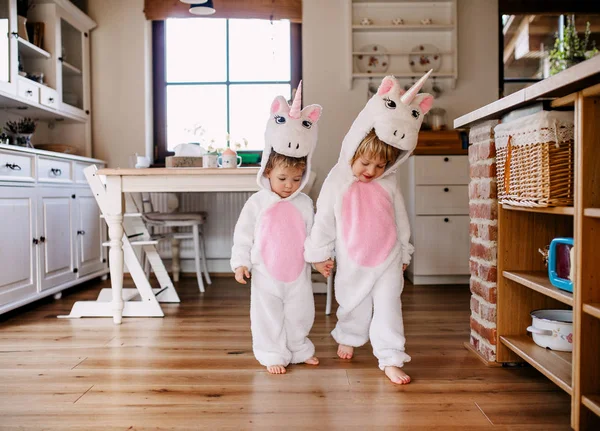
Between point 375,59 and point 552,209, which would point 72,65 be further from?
point 552,209

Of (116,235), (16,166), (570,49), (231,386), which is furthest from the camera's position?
(570,49)

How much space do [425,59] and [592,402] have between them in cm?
322

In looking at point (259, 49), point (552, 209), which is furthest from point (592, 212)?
point (259, 49)

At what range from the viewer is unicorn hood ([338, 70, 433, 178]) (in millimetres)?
1660

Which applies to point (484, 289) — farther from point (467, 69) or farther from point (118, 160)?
point (118, 160)

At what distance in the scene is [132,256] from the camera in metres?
2.67

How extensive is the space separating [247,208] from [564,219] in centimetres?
107

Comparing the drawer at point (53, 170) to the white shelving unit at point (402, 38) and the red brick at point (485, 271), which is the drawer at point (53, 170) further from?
the red brick at point (485, 271)

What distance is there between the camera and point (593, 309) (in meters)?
1.22

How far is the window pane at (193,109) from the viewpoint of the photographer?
426cm

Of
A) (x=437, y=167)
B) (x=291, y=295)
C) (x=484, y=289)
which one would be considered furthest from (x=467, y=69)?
(x=291, y=295)

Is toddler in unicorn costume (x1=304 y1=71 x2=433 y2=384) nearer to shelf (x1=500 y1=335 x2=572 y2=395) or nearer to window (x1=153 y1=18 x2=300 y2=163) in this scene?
shelf (x1=500 y1=335 x2=572 y2=395)

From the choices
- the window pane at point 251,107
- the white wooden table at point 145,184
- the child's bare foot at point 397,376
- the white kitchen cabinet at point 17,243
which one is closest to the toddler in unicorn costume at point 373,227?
the child's bare foot at point 397,376

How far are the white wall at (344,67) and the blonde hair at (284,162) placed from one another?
7.37 ft
